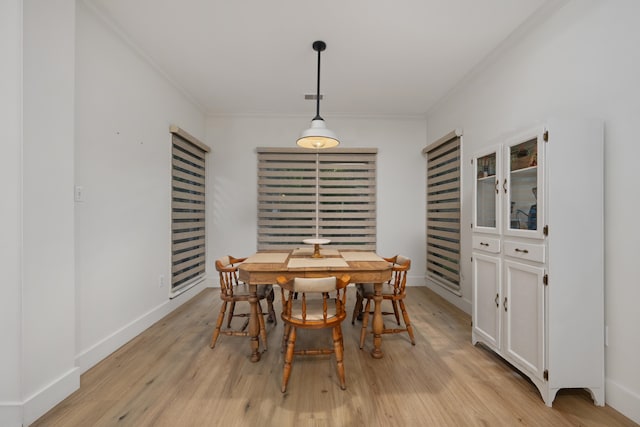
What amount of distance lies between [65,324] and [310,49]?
9.47 ft

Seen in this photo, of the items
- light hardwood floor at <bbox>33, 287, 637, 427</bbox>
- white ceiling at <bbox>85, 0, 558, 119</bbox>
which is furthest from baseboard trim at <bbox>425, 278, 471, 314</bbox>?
white ceiling at <bbox>85, 0, 558, 119</bbox>

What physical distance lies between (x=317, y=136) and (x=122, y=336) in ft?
8.11

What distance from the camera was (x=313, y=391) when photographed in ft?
6.14

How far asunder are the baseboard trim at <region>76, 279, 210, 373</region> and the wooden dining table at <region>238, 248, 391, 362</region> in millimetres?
1193

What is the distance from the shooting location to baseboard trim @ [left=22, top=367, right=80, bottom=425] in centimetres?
157

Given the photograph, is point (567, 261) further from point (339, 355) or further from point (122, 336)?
point (122, 336)

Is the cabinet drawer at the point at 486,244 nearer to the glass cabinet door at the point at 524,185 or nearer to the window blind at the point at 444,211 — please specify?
the glass cabinet door at the point at 524,185

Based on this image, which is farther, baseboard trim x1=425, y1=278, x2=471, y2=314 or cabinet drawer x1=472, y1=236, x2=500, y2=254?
baseboard trim x1=425, y1=278, x2=471, y2=314

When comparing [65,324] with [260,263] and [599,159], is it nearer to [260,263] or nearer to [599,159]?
[260,263]

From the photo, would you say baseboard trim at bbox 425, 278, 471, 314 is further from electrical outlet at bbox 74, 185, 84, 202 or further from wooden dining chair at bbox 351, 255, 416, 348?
electrical outlet at bbox 74, 185, 84, 202

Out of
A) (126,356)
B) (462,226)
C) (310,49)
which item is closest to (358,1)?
(310,49)

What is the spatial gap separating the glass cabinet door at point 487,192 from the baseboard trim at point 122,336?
324 cm

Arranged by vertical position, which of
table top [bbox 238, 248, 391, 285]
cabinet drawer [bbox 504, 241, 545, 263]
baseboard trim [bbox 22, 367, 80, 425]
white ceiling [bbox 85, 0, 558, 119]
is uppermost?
white ceiling [bbox 85, 0, 558, 119]

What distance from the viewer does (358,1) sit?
2104 mm
